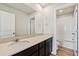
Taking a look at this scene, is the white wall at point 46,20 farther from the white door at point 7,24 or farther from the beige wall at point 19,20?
the white door at point 7,24

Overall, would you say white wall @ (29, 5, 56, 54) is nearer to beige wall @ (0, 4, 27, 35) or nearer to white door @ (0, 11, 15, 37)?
beige wall @ (0, 4, 27, 35)

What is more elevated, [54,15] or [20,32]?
[54,15]

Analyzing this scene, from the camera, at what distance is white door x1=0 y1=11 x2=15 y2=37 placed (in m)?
1.22

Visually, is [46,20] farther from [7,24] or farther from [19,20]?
[7,24]

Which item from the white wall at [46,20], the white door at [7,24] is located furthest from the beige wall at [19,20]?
the white wall at [46,20]

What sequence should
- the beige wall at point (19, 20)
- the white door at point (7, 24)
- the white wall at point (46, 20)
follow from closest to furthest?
the white door at point (7, 24), the beige wall at point (19, 20), the white wall at point (46, 20)

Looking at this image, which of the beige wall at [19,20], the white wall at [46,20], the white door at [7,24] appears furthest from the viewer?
the white wall at [46,20]

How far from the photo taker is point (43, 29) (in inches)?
84.6

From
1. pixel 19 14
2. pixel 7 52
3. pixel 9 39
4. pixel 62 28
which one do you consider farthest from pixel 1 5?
pixel 62 28

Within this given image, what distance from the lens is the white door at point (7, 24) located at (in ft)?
4.00

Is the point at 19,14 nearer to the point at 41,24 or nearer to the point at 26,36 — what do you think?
the point at 26,36

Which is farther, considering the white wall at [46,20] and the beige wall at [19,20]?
the white wall at [46,20]

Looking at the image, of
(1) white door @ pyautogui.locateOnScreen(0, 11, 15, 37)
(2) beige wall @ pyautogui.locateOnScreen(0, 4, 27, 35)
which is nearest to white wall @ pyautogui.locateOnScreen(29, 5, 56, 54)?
(2) beige wall @ pyautogui.locateOnScreen(0, 4, 27, 35)

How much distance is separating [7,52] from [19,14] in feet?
3.11
